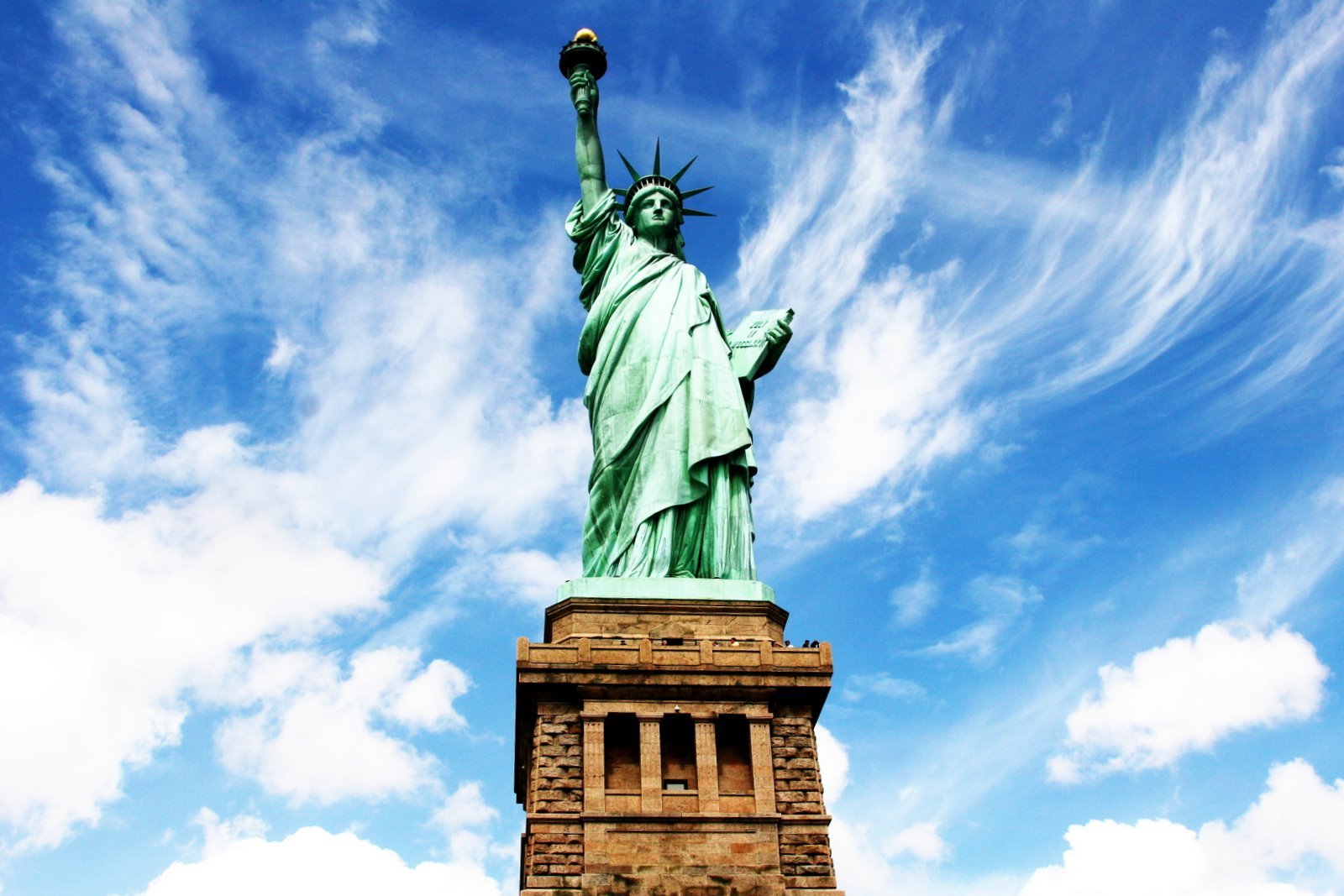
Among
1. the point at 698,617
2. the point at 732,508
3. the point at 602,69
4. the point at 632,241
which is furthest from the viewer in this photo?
the point at 602,69

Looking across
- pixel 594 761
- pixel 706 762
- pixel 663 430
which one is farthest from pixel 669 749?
pixel 663 430

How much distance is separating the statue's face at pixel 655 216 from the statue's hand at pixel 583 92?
233cm

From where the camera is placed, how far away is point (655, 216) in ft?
88.4

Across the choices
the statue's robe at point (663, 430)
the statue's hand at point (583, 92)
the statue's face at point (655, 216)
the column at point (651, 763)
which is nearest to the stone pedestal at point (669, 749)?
the column at point (651, 763)

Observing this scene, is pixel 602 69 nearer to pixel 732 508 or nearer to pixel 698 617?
pixel 732 508

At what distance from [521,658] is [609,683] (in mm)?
1274

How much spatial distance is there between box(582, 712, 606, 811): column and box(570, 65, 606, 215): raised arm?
1120 cm

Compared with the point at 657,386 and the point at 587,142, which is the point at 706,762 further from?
the point at 587,142

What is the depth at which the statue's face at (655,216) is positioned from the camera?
2692 cm

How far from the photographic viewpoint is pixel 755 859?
723 inches

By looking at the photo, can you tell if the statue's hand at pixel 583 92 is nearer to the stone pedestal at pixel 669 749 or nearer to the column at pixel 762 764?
the stone pedestal at pixel 669 749

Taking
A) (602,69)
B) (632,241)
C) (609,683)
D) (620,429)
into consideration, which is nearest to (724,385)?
(620,429)

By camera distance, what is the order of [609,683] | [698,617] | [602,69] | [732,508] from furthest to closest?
[602,69] → [732,508] → [698,617] → [609,683]

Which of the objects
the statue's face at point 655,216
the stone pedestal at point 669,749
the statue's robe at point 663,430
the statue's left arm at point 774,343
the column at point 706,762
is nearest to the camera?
the stone pedestal at point 669,749
